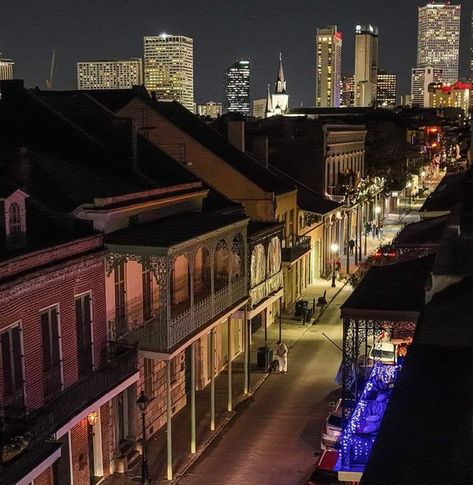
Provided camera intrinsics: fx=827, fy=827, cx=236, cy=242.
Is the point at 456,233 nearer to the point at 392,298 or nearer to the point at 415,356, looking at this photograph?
the point at 392,298

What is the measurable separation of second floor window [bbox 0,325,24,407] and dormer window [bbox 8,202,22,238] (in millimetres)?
2010

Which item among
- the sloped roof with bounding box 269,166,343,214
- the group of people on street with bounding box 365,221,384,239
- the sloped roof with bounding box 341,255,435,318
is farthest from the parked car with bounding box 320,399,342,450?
the group of people on street with bounding box 365,221,384,239

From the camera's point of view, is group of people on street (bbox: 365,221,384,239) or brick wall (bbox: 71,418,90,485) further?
group of people on street (bbox: 365,221,384,239)

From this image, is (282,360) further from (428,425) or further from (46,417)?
(428,425)

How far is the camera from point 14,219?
1667 centimetres

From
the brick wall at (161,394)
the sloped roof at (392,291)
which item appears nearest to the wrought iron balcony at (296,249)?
the brick wall at (161,394)

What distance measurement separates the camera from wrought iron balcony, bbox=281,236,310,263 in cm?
3806

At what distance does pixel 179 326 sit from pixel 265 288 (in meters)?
9.93

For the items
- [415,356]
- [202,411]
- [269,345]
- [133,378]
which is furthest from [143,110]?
[415,356]

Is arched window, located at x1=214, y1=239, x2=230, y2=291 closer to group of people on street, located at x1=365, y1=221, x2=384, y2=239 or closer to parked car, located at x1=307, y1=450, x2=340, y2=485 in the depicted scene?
parked car, located at x1=307, y1=450, x2=340, y2=485

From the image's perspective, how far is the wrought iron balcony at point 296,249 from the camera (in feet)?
125

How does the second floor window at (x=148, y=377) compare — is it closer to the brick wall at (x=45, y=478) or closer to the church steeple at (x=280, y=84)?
the brick wall at (x=45, y=478)

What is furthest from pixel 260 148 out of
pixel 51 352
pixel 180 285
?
pixel 51 352

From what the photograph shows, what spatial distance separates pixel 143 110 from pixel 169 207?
40.6 feet
